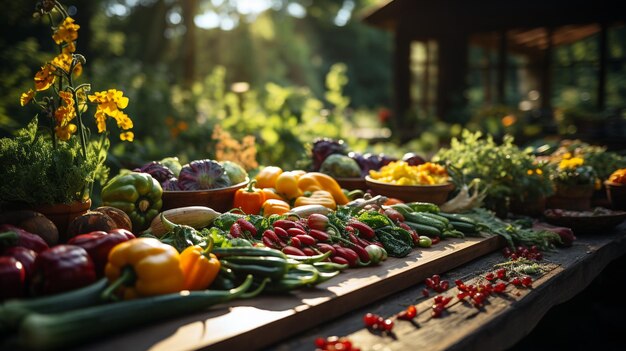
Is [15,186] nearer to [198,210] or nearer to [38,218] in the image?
[38,218]

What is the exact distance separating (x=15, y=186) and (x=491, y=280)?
2.88m

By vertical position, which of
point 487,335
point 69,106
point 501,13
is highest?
point 501,13

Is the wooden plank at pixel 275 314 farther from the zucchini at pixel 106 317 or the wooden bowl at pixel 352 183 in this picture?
the wooden bowl at pixel 352 183

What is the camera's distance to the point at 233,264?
8.90 feet

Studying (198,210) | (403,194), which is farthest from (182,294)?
(403,194)

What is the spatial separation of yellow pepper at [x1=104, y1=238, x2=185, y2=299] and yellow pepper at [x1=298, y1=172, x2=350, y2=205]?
220 centimetres

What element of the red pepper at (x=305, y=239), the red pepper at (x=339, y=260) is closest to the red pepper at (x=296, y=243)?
the red pepper at (x=305, y=239)

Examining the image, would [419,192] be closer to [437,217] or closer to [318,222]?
[437,217]

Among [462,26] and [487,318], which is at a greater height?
[462,26]

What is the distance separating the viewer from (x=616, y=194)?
5.14 metres

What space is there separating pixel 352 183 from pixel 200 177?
5.61ft

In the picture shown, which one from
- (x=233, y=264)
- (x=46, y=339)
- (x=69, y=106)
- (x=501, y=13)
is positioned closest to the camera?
(x=46, y=339)

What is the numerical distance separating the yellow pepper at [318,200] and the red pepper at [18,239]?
1998 millimetres

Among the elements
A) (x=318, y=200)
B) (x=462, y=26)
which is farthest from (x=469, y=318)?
(x=462, y=26)
